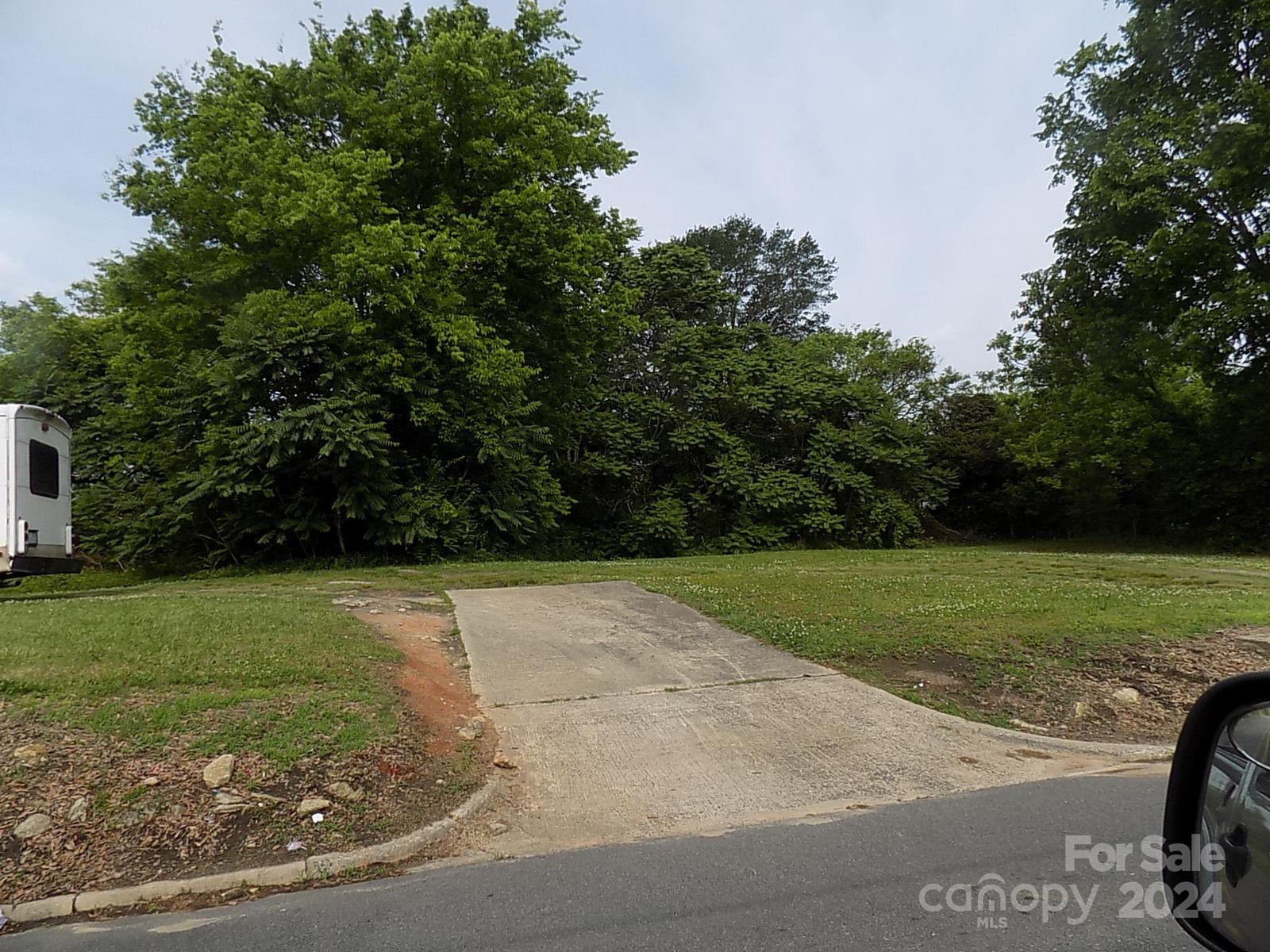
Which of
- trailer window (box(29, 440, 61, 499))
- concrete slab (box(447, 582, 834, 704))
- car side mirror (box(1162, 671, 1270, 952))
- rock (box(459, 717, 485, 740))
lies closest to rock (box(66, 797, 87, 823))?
rock (box(459, 717, 485, 740))

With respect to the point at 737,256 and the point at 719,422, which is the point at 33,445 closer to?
the point at 719,422

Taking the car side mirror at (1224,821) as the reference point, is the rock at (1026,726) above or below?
below

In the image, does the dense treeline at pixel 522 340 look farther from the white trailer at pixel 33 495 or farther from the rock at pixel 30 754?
the rock at pixel 30 754


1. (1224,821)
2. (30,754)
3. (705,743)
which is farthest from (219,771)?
(1224,821)

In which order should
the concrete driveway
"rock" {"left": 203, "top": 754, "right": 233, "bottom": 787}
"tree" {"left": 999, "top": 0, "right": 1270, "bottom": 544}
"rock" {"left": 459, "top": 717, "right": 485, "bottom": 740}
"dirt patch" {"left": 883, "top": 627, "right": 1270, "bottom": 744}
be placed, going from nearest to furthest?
1. "rock" {"left": 203, "top": 754, "right": 233, "bottom": 787}
2. the concrete driveway
3. "rock" {"left": 459, "top": 717, "right": 485, "bottom": 740}
4. "dirt patch" {"left": 883, "top": 627, "right": 1270, "bottom": 744}
5. "tree" {"left": 999, "top": 0, "right": 1270, "bottom": 544}

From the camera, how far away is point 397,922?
3197 millimetres

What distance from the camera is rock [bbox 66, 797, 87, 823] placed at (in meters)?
3.86

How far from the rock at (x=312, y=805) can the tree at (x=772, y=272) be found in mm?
38738

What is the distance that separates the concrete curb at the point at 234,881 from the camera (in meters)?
3.33

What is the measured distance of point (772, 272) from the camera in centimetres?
4328

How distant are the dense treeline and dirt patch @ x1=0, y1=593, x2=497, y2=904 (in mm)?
11284

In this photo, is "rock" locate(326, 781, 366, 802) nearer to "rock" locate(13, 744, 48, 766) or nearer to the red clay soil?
the red clay soil

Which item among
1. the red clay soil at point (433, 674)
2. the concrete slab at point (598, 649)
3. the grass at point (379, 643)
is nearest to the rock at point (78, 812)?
the grass at point (379, 643)

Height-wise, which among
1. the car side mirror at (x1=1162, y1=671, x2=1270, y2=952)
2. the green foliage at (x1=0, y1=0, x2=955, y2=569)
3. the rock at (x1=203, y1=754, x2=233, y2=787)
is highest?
the green foliage at (x1=0, y1=0, x2=955, y2=569)
